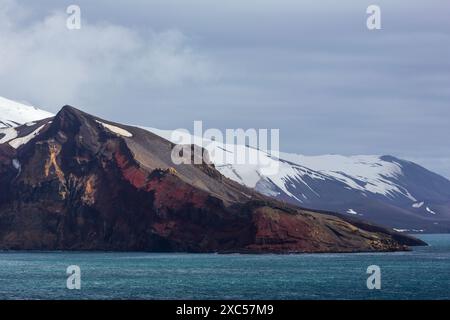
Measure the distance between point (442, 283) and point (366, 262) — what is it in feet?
144

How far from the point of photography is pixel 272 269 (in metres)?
162

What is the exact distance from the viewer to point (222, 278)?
468 feet

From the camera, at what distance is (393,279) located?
147 metres

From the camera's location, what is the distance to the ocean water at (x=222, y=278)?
4791 inches

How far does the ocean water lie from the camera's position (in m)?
122

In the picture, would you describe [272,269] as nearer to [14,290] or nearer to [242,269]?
[242,269]
